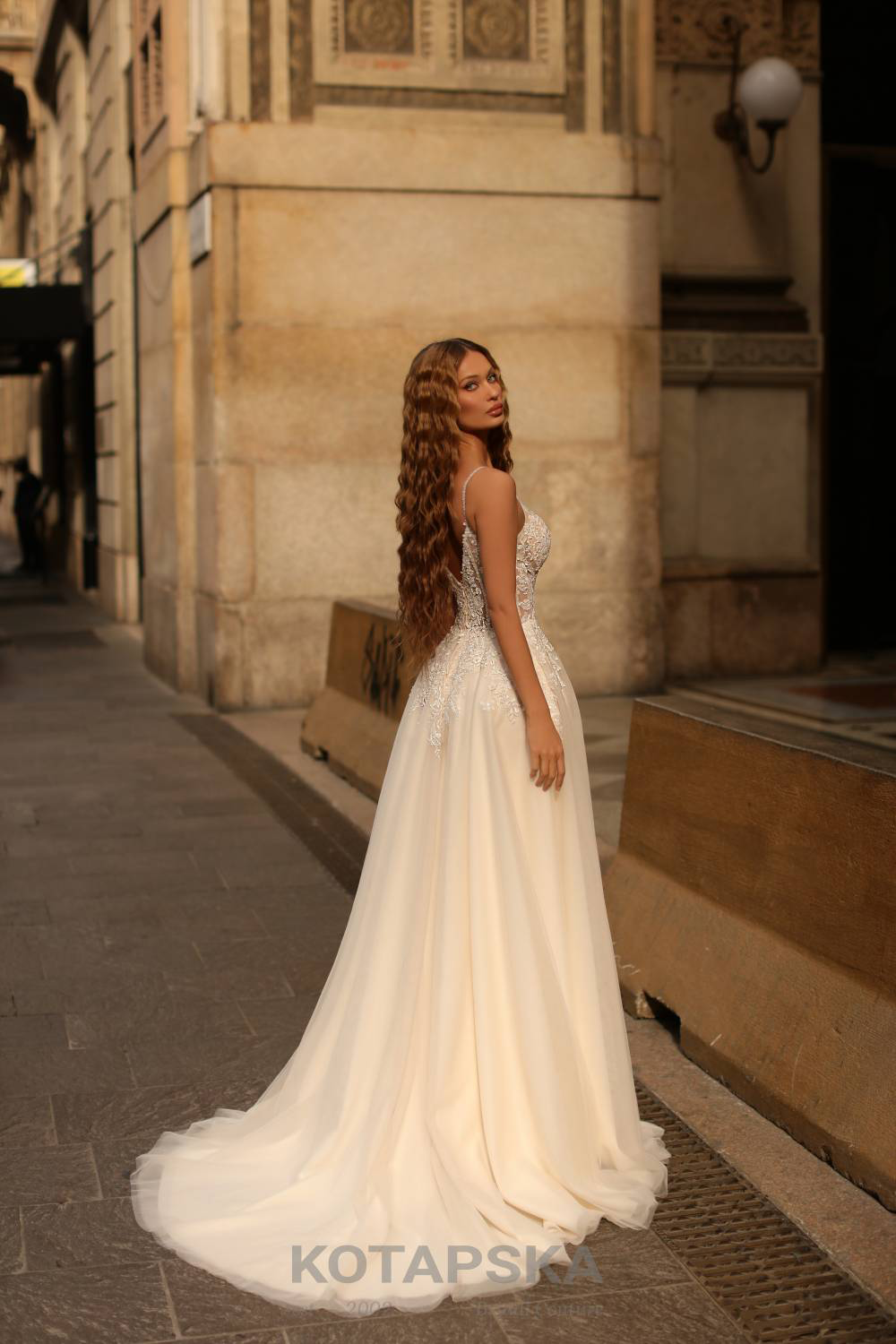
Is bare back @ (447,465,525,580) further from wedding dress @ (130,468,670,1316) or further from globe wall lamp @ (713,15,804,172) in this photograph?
globe wall lamp @ (713,15,804,172)

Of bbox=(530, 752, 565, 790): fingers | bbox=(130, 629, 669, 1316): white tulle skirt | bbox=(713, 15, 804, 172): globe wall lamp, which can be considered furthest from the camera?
bbox=(713, 15, 804, 172): globe wall lamp

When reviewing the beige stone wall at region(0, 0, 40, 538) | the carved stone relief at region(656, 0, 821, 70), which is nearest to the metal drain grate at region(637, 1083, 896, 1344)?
the carved stone relief at region(656, 0, 821, 70)

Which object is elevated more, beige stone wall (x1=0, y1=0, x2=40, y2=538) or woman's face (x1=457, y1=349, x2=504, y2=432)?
beige stone wall (x1=0, y1=0, x2=40, y2=538)

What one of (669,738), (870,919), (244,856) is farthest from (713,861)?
(244,856)

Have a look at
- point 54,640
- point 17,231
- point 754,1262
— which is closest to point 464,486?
point 754,1262

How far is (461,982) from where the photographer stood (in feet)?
13.0

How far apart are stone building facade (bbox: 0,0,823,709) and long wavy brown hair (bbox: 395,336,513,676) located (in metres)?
8.07

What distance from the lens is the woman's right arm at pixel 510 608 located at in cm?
387

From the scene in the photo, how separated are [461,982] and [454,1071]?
0.66ft

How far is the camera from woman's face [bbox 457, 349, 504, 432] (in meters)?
3.92

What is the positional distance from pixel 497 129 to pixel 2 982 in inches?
324

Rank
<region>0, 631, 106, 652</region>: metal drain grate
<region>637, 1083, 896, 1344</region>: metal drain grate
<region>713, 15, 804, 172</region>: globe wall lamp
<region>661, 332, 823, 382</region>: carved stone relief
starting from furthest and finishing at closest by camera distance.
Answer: <region>0, 631, 106, 652</region>: metal drain grate, <region>661, 332, 823, 382</region>: carved stone relief, <region>713, 15, 804, 172</region>: globe wall lamp, <region>637, 1083, 896, 1344</region>: metal drain grate
